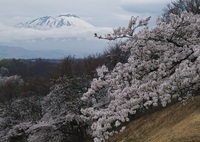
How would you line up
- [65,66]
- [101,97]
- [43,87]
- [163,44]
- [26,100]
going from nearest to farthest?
1. [163,44]
2. [101,97]
3. [26,100]
4. [43,87]
5. [65,66]

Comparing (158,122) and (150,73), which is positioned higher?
(150,73)

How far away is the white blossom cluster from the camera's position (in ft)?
30.0

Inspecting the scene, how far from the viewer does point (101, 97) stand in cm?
3253

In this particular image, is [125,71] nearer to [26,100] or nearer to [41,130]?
[41,130]

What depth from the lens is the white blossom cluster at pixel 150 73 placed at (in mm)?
9148

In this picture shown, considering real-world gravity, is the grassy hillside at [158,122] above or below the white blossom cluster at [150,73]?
below

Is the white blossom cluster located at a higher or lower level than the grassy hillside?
higher

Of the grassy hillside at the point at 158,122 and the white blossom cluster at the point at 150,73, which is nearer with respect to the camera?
the white blossom cluster at the point at 150,73

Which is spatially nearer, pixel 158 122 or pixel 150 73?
pixel 150 73

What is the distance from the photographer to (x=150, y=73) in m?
9.83

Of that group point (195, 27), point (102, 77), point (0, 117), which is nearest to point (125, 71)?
point (102, 77)

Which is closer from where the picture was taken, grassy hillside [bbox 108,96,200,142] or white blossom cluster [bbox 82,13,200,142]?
white blossom cluster [bbox 82,13,200,142]

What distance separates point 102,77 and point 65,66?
56.7 m

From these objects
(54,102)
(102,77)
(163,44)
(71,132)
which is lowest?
(71,132)
